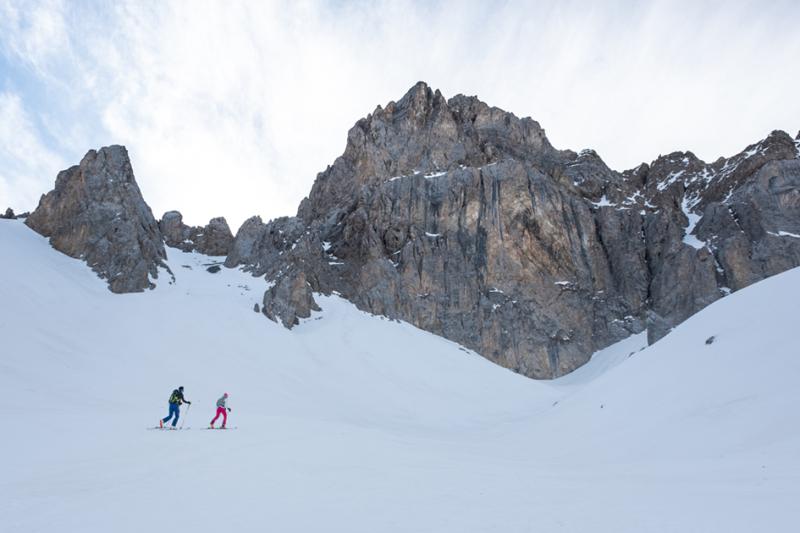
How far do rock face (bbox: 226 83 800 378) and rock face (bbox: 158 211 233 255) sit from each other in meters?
5.94

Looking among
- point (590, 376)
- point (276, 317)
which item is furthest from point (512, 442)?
point (590, 376)

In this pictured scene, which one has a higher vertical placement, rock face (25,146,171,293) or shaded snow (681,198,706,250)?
shaded snow (681,198,706,250)

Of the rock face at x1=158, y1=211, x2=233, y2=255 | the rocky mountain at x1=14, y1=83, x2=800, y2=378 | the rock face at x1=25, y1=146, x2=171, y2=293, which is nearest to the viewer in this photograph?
the rock face at x1=25, y1=146, x2=171, y2=293

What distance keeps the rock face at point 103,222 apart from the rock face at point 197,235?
18.3 m

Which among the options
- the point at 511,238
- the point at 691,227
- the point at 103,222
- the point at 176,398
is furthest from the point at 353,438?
the point at 691,227

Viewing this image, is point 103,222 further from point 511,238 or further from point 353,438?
point 511,238

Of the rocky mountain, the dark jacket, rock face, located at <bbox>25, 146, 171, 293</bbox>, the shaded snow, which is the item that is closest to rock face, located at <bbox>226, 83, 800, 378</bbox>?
the rocky mountain

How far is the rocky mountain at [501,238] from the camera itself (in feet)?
204

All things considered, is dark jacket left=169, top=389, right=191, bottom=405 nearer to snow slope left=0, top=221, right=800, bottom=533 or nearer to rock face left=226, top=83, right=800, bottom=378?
snow slope left=0, top=221, right=800, bottom=533

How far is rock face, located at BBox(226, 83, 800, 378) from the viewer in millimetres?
62781

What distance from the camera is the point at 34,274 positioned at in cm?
3331

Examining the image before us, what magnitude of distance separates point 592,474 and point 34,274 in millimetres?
39164

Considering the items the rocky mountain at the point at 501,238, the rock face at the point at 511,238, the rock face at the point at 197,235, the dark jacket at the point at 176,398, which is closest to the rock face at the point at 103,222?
the rocky mountain at the point at 501,238

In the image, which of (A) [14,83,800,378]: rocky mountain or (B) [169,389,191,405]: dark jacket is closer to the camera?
(B) [169,389,191,405]: dark jacket
